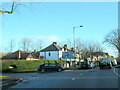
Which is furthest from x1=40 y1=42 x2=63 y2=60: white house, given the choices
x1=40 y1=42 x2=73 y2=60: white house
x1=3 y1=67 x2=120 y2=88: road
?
x1=3 y1=67 x2=120 y2=88: road

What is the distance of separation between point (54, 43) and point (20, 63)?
48289 millimetres

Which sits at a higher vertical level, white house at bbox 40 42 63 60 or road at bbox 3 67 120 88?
white house at bbox 40 42 63 60

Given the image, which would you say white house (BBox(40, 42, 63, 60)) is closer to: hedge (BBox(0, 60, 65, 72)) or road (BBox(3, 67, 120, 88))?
hedge (BBox(0, 60, 65, 72))

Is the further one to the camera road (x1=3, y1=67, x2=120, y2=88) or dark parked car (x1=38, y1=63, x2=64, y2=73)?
dark parked car (x1=38, y1=63, x2=64, y2=73)

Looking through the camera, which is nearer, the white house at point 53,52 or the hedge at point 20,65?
the hedge at point 20,65

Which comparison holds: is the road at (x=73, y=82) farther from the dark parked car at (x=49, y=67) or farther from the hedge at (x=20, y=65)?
the hedge at (x=20, y=65)

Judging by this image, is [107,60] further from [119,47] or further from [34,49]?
[34,49]

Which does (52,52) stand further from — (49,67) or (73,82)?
(73,82)

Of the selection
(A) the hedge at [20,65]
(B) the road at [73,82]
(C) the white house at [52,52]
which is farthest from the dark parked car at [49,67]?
(C) the white house at [52,52]

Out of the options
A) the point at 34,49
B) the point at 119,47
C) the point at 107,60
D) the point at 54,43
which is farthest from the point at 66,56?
the point at 34,49

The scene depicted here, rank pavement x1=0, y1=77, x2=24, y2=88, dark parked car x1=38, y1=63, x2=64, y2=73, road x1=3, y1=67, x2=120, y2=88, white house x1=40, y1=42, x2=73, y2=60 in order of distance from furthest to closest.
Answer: white house x1=40, y1=42, x2=73, y2=60 < dark parked car x1=38, y1=63, x2=64, y2=73 < pavement x1=0, y1=77, x2=24, y2=88 < road x1=3, y1=67, x2=120, y2=88

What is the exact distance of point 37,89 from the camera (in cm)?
1257

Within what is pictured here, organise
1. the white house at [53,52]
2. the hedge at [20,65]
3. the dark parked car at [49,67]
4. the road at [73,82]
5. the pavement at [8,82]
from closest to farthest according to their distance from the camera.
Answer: the road at [73,82], the pavement at [8,82], the dark parked car at [49,67], the hedge at [20,65], the white house at [53,52]

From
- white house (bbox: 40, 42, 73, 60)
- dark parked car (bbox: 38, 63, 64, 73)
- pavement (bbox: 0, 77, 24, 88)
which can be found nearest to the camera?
pavement (bbox: 0, 77, 24, 88)
